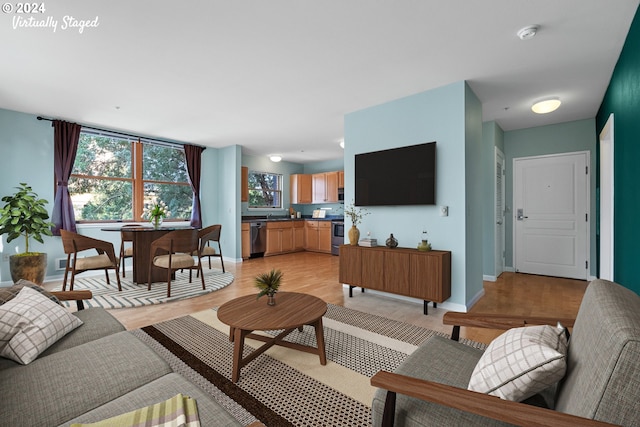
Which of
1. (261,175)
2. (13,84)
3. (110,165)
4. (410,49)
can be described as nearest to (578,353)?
(410,49)

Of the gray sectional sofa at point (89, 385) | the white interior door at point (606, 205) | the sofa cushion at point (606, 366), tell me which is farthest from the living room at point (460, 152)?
the gray sectional sofa at point (89, 385)

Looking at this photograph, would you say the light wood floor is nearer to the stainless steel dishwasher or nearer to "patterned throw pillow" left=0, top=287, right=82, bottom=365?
"patterned throw pillow" left=0, top=287, right=82, bottom=365

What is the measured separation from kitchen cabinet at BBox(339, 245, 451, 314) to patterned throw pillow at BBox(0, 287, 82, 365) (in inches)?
108

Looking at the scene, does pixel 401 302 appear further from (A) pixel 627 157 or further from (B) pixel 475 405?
(B) pixel 475 405

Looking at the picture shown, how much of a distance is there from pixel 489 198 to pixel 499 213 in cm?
50

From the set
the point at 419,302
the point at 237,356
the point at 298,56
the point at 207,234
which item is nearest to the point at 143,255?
the point at 207,234

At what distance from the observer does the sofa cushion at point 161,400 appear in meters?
1.01

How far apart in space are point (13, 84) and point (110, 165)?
1.98m

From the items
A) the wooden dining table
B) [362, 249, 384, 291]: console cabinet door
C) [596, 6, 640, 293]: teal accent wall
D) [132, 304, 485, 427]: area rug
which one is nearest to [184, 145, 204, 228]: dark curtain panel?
the wooden dining table

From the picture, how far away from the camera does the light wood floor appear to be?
303 centimetres

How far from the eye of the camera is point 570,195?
184 inches

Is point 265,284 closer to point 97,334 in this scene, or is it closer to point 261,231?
point 97,334

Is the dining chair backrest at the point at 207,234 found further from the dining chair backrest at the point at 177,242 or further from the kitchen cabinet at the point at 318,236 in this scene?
the kitchen cabinet at the point at 318,236

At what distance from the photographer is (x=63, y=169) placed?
14.9 ft
